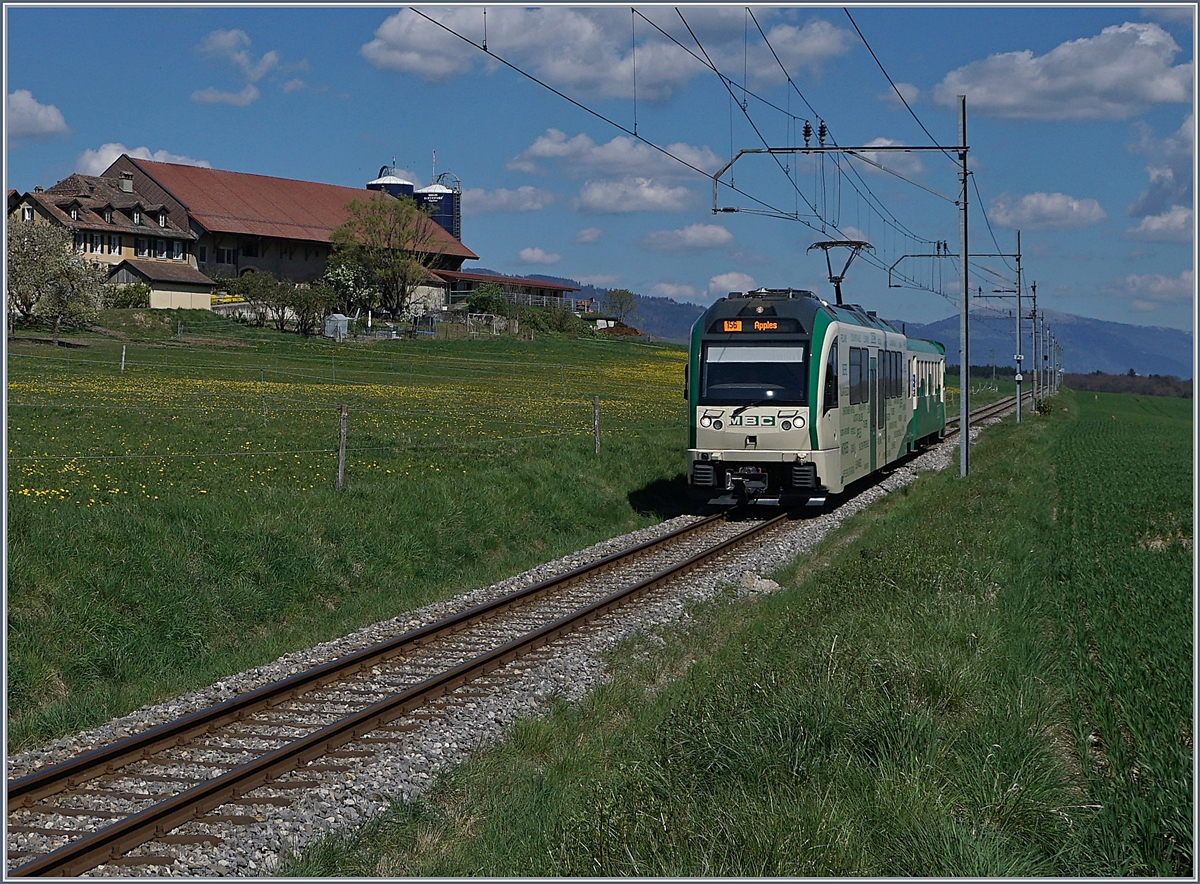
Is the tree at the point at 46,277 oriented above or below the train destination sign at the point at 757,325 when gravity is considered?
above

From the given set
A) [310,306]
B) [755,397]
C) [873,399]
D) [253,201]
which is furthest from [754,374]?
[253,201]

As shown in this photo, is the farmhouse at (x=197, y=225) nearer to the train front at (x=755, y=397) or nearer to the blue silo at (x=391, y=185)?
the blue silo at (x=391, y=185)

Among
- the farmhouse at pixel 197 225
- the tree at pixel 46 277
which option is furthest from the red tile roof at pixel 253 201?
the tree at pixel 46 277

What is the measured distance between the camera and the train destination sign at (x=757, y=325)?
19625mm

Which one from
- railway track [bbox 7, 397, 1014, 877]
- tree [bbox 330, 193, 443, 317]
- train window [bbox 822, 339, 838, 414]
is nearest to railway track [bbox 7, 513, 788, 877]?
railway track [bbox 7, 397, 1014, 877]

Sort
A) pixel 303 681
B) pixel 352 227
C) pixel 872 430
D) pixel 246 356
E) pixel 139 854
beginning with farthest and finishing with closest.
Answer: pixel 352 227, pixel 246 356, pixel 872 430, pixel 303 681, pixel 139 854

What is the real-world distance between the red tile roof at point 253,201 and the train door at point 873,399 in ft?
219

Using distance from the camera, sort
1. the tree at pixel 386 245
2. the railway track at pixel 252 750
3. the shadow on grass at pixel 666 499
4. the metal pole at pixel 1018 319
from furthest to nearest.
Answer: the tree at pixel 386 245
the metal pole at pixel 1018 319
the shadow on grass at pixel 666 499
the railway track at pixel 252 750

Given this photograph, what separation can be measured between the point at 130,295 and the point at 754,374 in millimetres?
57030

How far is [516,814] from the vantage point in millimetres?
7125

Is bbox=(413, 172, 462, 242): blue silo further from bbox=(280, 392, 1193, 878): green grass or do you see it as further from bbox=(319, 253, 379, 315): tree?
bbox=(280, 392, 1193, 878): green grass

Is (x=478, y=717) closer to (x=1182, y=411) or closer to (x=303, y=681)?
(x=303, y=681)

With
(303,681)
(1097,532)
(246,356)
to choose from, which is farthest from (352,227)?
(303,681)

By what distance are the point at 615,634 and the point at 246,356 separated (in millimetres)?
38714
